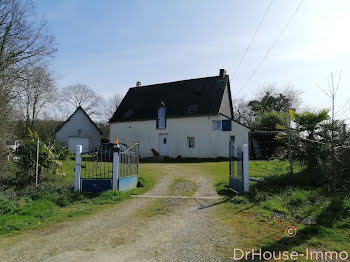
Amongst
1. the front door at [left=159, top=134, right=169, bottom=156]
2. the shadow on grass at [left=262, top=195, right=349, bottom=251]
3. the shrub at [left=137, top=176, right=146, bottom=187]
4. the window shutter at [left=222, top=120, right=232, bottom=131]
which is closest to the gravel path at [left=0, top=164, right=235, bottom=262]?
the shadow on grass at [left=262, top=195, right=349, bottom=251]

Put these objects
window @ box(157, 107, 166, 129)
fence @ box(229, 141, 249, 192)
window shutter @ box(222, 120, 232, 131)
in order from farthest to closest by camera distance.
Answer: window @ box(157, 107, 166, 129) < window shutter @ box(222, 120, 232, 131) < fence @ box(229, 141, 249, 192)

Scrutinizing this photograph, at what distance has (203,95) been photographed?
88.6 feet

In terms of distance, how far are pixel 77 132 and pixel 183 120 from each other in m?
13.2

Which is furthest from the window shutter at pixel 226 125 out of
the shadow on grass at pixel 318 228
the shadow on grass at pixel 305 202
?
the shadow on grass at pixel 318 228

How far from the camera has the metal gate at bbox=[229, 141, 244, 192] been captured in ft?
30.9

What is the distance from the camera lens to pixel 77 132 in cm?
3152

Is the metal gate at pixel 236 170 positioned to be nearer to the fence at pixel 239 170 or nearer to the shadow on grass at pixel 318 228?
the fence at pixel 239 170

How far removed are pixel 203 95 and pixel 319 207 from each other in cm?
2076

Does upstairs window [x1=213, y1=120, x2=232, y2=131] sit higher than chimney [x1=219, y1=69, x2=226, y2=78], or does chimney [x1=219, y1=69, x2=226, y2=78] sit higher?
chimney [x1=219, y1=69, x2=226, y2=78]

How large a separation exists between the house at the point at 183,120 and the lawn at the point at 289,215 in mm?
14612

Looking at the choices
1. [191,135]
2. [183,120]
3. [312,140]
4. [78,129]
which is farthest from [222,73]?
[312,140]

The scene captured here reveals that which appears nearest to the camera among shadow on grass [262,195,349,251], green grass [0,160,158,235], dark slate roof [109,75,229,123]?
shadow on grass [262,195,349,251]

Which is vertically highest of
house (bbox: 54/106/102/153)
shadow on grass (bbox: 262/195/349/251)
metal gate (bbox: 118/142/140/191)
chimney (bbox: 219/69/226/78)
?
chimney (bbox: 219/69/226/78)

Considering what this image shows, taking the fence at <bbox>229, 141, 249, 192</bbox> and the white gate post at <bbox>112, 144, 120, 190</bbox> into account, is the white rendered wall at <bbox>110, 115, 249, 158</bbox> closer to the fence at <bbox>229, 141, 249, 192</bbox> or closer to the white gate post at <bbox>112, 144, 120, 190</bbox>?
the fence at <bbox>229, 141, 249, 192</bbox>
